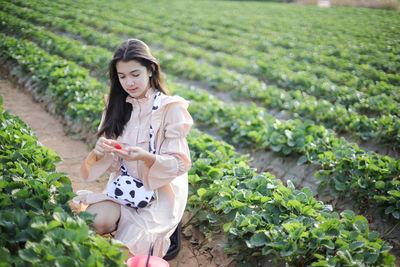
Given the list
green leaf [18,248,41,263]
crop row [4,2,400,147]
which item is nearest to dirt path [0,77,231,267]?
green leaf [18,248,41,263]

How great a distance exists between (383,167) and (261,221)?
172cm

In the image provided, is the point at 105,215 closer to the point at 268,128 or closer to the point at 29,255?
the point at 29,255

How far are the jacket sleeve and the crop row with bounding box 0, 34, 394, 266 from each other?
1.94ft

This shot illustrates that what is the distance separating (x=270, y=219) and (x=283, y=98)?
4.07m

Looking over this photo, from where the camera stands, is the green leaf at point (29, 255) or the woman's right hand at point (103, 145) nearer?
the green leaf at point (29, 255)

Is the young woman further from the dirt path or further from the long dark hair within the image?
the dirt path

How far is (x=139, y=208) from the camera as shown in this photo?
2.33 meters

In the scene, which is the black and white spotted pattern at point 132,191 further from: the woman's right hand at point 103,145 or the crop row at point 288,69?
the crop row at point 288,69

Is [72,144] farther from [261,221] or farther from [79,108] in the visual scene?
[261,221]

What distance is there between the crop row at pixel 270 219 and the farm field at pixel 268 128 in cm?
1

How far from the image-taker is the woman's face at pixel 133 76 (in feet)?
7.45

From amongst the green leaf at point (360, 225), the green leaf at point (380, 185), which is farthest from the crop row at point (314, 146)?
the green leaf at point (360, 225)

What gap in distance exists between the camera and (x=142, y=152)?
207cm

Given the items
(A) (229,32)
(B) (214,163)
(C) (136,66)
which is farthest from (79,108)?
(A) (229,32)
